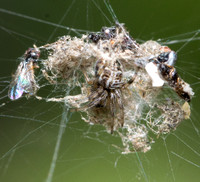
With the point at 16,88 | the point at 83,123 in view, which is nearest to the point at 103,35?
the point at 16,88

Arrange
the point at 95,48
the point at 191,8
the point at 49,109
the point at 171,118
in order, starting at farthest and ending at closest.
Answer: the point at 191,8
the point at 49,109
the point at 171,118
the point at 95,48

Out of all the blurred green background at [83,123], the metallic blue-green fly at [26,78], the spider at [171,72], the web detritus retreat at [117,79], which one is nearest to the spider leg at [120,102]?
the web detritus retreat at [117,79]

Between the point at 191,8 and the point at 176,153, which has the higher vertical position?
the point at 191,8

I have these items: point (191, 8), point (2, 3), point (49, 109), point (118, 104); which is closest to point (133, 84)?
point (118, 104)

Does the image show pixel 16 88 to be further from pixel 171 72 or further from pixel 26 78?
pixel 171 72

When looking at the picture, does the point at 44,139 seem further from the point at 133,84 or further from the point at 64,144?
the point at 133,84

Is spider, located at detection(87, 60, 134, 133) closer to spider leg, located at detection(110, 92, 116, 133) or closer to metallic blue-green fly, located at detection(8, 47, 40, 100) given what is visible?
spider leg, located at detection(110, 92, 116, 133)

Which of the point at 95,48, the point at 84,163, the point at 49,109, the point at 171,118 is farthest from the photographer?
the point at 84,163
